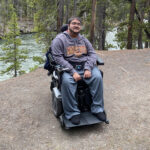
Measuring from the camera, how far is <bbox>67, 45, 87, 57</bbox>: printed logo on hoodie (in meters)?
3.37

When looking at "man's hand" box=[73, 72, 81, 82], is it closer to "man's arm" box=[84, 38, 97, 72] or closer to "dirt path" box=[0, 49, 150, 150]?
"man's arm" box=[84, 38, 97, 72]

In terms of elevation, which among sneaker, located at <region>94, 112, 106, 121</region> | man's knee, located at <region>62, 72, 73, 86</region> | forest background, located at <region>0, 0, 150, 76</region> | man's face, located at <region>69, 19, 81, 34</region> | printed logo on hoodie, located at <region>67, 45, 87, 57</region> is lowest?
sneaker, located at <region>94, 112, 106, 121</region>

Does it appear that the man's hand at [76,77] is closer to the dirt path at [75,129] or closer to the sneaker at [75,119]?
the sneaker at [75,119]

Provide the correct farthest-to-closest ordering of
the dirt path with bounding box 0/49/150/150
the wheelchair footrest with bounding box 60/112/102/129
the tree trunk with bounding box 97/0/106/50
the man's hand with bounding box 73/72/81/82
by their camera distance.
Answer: the tree trunk with bounding box 97/0/106/50
the man's hand with bounding box 73/72/81/82
the wheelchair footrest with bounding box 60/112/102/129
the dirt path with bounding box 0/49/150/150

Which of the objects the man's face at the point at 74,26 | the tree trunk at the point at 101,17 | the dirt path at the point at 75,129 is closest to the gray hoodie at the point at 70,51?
the man's face at the point at 74,26

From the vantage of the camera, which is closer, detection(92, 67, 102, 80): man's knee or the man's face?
detection(92, 67, 102, 80): man's knee

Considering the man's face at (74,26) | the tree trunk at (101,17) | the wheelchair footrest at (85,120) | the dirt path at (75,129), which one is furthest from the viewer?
the tree trunk at (101,17)

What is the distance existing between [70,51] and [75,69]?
0.99ft

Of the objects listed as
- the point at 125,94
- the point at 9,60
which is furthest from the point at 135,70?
the point at 9,60

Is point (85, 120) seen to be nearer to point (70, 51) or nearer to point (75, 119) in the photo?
point (75, 119)

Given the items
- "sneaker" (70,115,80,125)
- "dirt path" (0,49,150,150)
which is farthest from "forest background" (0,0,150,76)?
"sneaker" (70,115,80,125)

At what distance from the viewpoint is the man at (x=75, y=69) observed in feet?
9.65

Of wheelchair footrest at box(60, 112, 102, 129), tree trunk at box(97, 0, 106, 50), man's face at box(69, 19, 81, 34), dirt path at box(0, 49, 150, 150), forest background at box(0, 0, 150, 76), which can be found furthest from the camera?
tree trunk at box(97, 0, 106, 50)

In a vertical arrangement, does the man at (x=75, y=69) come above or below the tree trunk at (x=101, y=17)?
below
